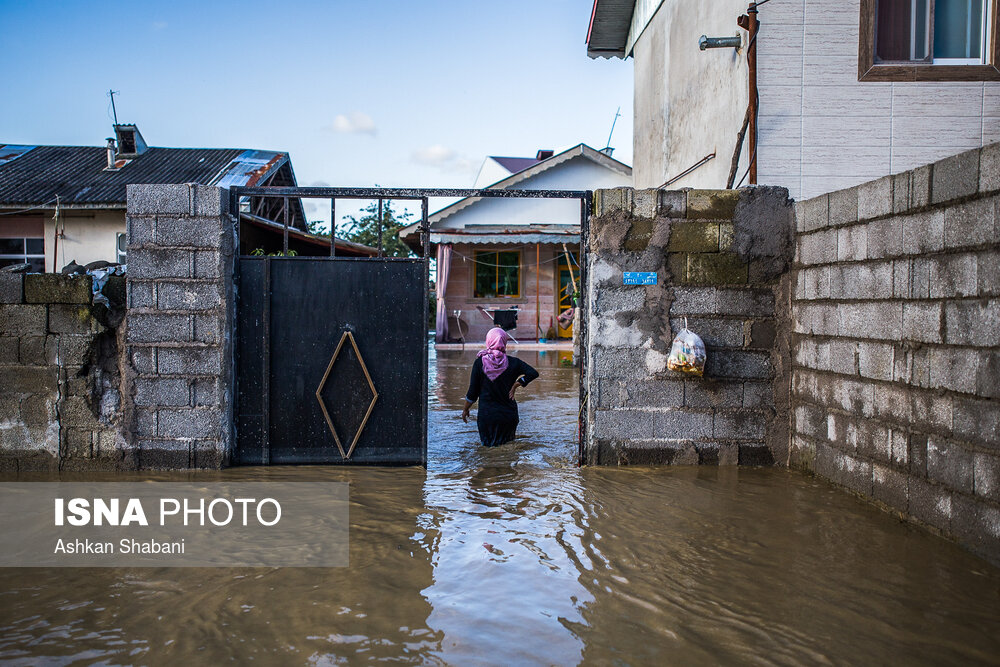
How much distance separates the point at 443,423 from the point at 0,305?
14.6 ft

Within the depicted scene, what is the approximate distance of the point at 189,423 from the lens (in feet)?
20.2

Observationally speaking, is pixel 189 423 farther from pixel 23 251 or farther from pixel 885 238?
pixel 23 251

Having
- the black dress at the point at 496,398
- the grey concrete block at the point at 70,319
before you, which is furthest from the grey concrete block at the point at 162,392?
the black dress at the point at 496,398

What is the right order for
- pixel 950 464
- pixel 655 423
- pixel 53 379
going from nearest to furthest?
pixel 950 464
pixel 53 379
pixel 655 423

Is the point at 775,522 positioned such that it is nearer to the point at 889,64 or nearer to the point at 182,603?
the point at 182,603

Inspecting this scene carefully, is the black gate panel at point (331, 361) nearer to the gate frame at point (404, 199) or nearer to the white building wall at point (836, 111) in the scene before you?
the gate frame at point (404, 199)

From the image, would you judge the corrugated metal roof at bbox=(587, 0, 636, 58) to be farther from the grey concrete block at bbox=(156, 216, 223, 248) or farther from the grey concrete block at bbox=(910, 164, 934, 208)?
the grey concrete block at bbox=(910, 164, 934, 208)

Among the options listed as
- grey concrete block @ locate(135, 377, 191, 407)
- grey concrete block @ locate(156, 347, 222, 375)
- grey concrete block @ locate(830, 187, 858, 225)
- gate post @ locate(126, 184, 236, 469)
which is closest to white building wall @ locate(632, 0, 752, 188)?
grey concrete block @ locate(830, 187, 858, 225)

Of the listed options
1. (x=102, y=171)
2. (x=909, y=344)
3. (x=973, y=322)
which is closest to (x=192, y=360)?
(x=909, y=344)

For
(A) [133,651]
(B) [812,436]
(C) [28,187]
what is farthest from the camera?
(C) [28,187]

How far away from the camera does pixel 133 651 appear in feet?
9.94

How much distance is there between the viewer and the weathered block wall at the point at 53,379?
238 inches

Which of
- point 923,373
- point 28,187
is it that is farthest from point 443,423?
point 28,187

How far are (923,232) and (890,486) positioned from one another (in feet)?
5.40
